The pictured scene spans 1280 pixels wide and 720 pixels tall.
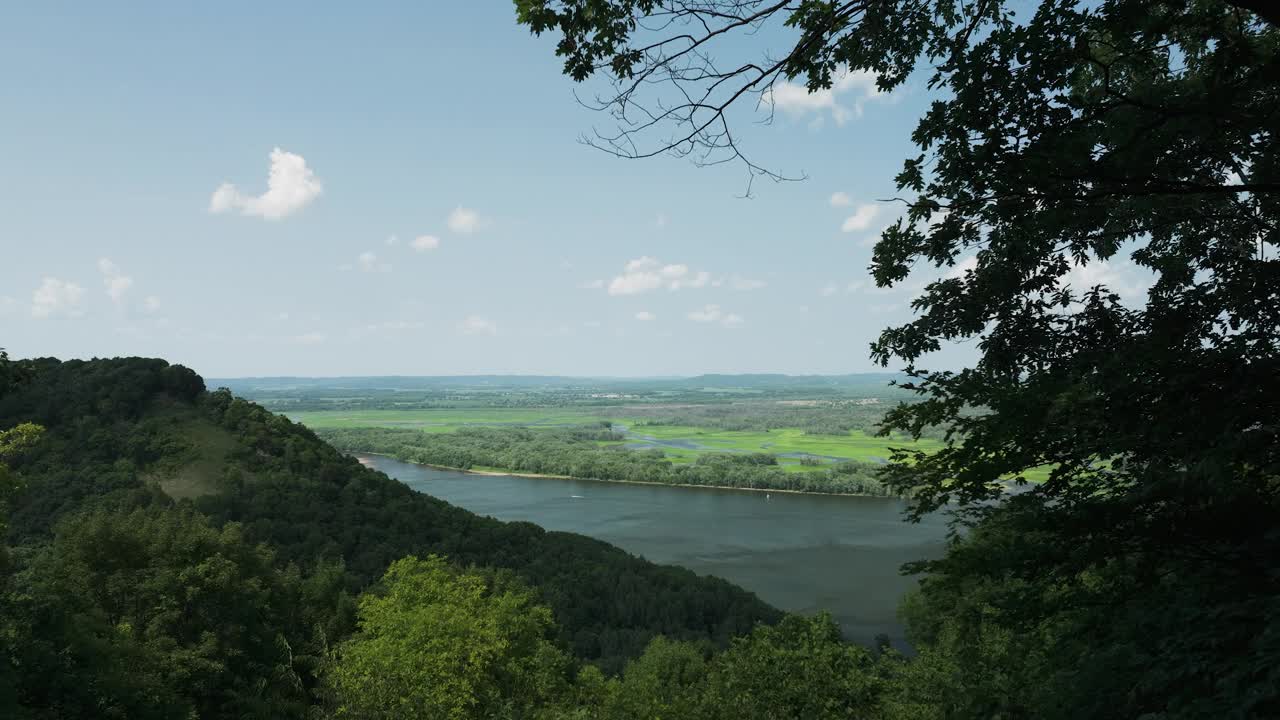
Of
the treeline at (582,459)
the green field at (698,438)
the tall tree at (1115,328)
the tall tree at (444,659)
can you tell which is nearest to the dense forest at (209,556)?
the tall tree at (444,659)

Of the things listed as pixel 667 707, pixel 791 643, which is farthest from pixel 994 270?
pixel 791 643

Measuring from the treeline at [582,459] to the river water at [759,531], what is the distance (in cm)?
265

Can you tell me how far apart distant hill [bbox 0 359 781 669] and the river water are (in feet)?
20.9

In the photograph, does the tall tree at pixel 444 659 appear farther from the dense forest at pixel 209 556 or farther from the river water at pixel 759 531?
the river water at pixel 759 531

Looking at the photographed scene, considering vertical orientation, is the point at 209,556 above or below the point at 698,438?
above

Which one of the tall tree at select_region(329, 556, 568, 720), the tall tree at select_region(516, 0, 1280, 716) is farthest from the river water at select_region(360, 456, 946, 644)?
the tall tree at select_region(516, 0, 1280, 716)

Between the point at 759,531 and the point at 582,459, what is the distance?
147ft

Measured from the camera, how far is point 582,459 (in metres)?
99.6

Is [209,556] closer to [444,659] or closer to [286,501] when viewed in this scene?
[444,659]

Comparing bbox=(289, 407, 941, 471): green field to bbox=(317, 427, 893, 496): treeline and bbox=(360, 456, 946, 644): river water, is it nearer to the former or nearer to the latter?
bbox=(317, 427, 893, 496): treeline

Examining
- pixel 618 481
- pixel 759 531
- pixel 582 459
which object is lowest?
pixel 618 481

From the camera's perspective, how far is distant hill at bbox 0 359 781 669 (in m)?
35.1

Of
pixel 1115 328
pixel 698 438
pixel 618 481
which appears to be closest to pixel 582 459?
pixel 618 481

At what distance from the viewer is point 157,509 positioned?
3675 cm
